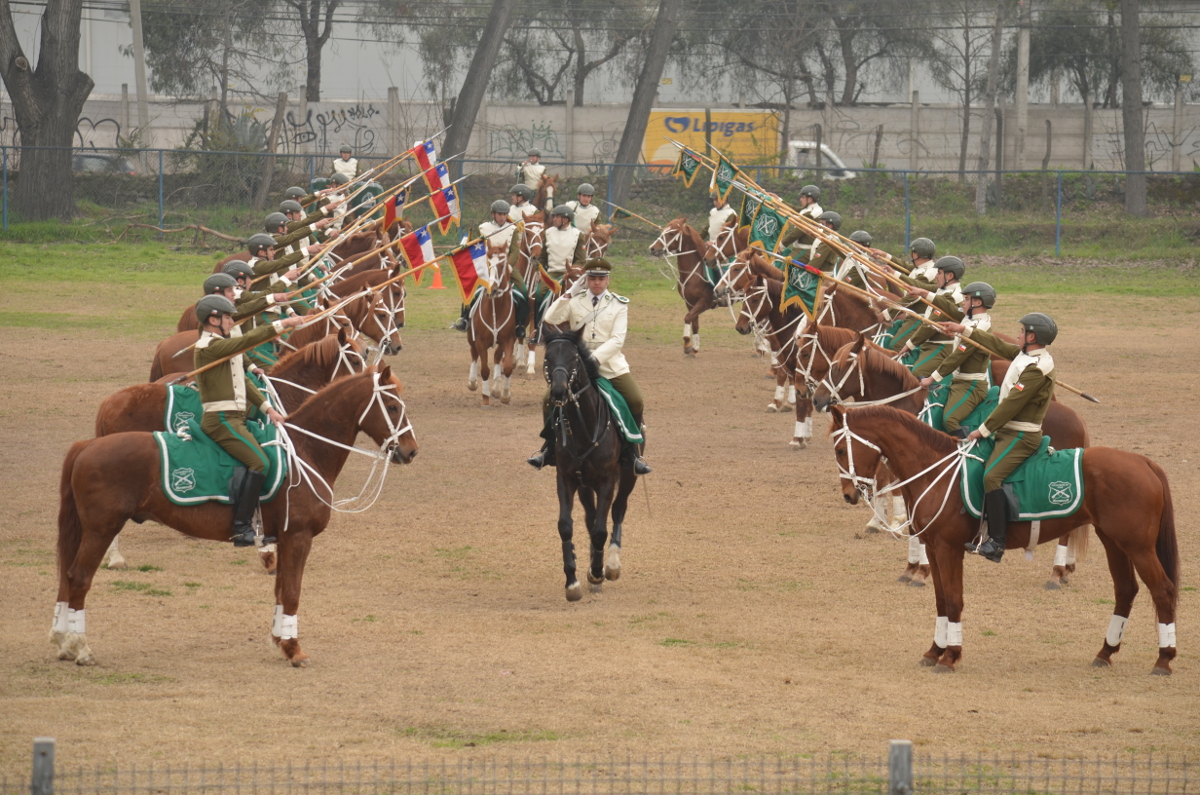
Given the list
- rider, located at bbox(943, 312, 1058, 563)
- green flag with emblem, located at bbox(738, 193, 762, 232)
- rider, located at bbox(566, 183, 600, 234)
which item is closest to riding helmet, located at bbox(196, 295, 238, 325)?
rider, located at bbox(943, 312, 1058, 563)

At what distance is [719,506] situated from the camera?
14.6m

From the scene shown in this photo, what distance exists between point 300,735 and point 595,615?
343 centimetres

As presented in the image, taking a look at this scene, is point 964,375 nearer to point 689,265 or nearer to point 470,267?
point 470,267

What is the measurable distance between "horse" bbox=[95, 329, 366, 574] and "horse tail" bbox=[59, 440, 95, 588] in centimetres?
163

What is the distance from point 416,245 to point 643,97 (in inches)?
880

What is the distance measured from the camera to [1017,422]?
32.0 ft

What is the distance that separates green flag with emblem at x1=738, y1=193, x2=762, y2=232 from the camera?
796 inches

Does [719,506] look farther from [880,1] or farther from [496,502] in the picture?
[880,1]

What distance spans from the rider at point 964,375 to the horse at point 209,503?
4982mm

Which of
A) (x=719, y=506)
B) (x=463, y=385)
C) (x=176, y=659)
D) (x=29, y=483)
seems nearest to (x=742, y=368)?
(x=463, y=385)

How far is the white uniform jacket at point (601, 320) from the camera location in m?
11.6

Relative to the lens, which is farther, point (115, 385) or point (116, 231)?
point (116, 231)

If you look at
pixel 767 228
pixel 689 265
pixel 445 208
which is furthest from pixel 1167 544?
pixel 689 265

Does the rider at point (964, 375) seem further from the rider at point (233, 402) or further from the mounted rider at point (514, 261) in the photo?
the mounted rider at point (514, 261)
